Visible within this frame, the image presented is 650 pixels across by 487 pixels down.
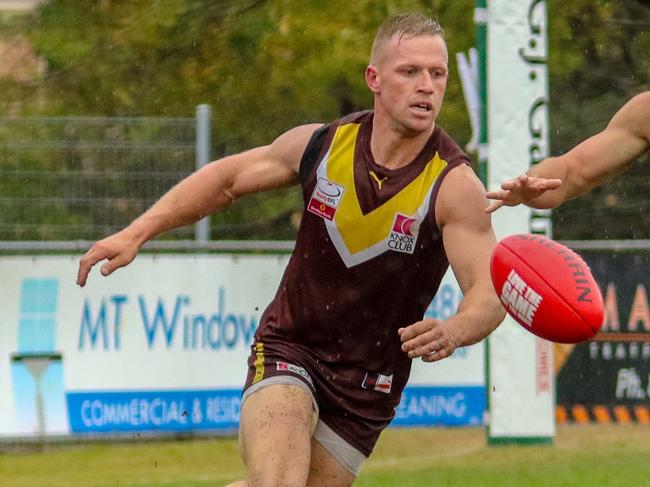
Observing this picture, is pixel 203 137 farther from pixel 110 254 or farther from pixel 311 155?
pixel 110 254

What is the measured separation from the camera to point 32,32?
56.2 ft

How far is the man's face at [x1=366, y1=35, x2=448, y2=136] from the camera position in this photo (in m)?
6.18

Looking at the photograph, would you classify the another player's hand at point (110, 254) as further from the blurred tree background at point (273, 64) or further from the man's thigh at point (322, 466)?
the blurred tree background at point (273, 64)

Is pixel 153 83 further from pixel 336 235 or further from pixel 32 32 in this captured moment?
pixel 336 235

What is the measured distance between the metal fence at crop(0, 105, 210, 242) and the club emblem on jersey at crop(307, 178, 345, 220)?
5767 mm

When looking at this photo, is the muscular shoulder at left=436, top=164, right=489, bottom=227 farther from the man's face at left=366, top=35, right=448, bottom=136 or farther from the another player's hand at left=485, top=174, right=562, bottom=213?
the man's face at left=366, top=35, right=448, bottom=136

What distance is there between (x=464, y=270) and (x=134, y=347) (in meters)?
6.12

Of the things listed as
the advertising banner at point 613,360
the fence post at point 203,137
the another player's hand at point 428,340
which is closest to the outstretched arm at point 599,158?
the another player's hand at point 428,340

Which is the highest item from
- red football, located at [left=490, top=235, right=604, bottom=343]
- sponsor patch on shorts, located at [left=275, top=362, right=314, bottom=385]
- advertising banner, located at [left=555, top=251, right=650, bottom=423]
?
red football, located at [left=490, top=235, right=604, bottom=343]

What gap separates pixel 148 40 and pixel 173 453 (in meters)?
6.45

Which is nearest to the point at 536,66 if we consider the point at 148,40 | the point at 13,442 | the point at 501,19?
the point at 501,19

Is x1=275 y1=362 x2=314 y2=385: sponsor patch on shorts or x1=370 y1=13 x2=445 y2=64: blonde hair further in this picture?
x1=370 y1=13 x2=445 y2=64: blonde hair

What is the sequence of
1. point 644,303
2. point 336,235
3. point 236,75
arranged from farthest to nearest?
point 236,75, point 644,303, point 336,235

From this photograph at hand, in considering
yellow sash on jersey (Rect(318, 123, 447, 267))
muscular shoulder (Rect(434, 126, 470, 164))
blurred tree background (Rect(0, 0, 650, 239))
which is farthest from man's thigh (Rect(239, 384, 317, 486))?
blurred tree background (Rect(0, 0, 650, 239))
